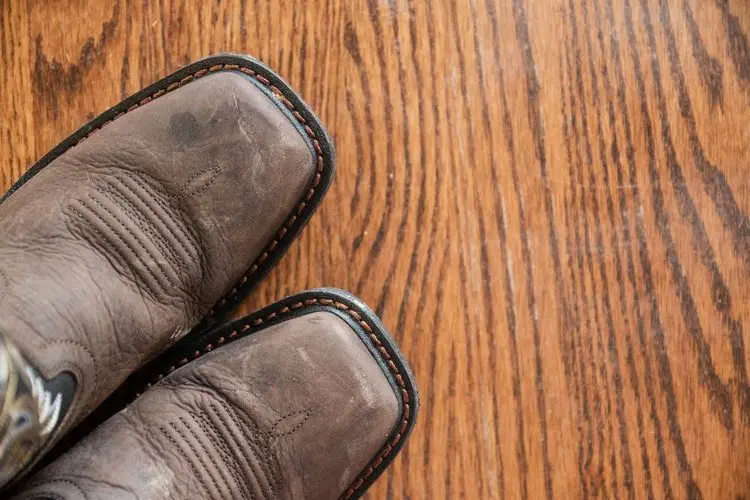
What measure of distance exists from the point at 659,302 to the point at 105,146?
0.64 m

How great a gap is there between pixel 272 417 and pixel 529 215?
1.19ft

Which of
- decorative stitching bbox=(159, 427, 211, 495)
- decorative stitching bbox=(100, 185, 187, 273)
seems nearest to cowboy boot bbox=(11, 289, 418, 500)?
decorative stitching bbox=(159, 427, 211, 495)

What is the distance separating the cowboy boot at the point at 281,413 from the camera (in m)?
0.72

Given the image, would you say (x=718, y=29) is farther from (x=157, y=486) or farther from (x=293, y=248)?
(x=157, y=486)

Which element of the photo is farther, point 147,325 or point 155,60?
point 155,60

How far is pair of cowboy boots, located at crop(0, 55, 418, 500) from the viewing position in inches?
27.9

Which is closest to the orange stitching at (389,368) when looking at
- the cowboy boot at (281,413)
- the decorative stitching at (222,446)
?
the cowboy boot at (281,413)

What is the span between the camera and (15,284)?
2.19 feet

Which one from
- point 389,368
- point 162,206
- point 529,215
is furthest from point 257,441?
point 529,215

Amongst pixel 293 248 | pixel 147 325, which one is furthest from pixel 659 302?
pixel 147 325

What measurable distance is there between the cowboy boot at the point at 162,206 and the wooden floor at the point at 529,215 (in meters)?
0.07

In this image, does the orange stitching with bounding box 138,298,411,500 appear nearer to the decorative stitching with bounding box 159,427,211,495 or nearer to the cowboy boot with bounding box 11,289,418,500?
the cowboy boot with bounding box 11,289,418,500

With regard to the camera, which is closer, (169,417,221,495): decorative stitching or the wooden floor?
(169,417,221,495): decorative stitching

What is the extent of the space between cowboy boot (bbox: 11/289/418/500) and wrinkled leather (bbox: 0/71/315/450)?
55 mm
